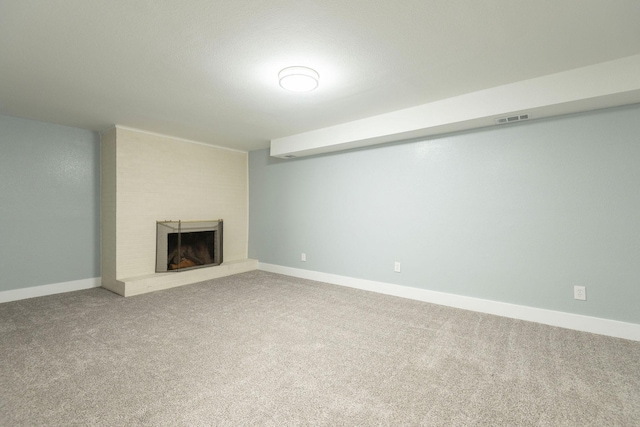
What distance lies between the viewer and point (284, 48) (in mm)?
2146

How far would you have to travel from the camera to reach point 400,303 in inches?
141

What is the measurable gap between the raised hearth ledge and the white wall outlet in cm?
456

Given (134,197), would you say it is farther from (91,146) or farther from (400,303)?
(400,303)

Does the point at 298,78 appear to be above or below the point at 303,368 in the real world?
above

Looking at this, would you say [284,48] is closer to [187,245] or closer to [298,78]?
[298,78]

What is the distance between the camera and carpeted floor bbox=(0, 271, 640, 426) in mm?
1609

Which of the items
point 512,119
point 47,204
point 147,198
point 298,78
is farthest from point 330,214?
point 47,204

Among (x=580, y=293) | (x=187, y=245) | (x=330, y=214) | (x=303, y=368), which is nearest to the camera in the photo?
(x=303, y=368)

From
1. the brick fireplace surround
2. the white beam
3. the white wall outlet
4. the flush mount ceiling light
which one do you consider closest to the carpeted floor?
the white wall outlet

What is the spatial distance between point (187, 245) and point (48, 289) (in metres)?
1.77

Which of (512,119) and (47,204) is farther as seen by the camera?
(47,204)

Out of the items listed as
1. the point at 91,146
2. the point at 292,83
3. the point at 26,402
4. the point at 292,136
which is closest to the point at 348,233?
the point at 292,136

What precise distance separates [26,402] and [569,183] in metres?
4.45

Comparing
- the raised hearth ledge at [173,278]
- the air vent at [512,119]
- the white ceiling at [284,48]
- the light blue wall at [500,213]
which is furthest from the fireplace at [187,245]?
the air vent at [512,119]
